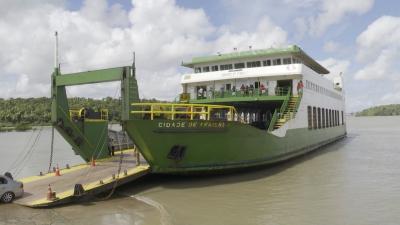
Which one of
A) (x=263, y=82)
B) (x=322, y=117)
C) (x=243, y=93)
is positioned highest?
(x=263, y=82)

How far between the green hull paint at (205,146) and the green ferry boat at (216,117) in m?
0.03

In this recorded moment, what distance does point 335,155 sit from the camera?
24188 millimetres

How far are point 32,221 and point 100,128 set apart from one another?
829cm

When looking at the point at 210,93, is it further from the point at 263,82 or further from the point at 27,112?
the point at 27,112

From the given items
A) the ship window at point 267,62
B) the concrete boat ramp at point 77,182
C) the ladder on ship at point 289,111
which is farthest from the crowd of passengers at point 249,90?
the concrete boat ramp at point 77,182

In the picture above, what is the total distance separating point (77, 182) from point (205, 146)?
4710 mm

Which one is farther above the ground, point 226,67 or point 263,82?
point 226,67

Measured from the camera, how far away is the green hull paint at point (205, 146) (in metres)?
12.8

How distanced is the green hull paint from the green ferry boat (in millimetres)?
34

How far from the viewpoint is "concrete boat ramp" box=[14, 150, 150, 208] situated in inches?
435

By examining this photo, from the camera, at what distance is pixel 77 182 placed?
12.8 m

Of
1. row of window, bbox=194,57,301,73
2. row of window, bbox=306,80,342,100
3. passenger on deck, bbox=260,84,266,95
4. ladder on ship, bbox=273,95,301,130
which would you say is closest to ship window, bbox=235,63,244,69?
row of window, bbox=194,57,301,73

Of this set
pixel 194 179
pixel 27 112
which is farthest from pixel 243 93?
pixel 27 112

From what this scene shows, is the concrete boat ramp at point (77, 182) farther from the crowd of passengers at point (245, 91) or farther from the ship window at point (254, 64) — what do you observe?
the ship window at point (254, 64)
